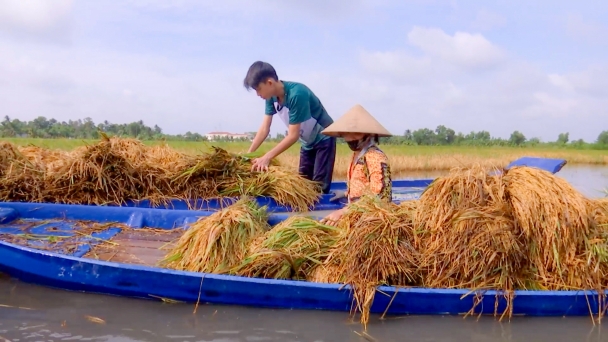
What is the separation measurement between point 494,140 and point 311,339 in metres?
41.1

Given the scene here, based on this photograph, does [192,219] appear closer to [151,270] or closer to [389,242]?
[151,270]

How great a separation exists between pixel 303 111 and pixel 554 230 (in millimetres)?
2583

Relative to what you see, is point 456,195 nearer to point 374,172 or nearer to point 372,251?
point 374,172

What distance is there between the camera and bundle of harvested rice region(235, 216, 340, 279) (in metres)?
3.79

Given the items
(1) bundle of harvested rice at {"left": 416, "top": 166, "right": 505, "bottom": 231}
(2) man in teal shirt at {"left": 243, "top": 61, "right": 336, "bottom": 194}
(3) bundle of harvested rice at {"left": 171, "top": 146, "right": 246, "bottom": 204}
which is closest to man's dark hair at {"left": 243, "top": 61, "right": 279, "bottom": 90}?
(2) man in teal shirt at {"left": 243, "top": 61, "right": 336, "bottom": 194}

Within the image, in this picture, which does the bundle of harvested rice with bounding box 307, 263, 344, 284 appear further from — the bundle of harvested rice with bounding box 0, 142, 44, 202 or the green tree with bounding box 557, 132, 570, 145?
the green tree with bounding box 557, 132, 570, 145

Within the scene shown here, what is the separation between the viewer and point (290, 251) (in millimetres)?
3848

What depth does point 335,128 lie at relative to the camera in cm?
402

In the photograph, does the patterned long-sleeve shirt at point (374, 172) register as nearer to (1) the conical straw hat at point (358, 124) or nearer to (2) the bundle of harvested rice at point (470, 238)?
(1) the conical straw hat at point (358, 124)

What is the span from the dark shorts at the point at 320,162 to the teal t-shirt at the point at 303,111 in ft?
0.28

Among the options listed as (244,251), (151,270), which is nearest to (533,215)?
(244,251)

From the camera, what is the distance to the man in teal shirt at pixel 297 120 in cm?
510

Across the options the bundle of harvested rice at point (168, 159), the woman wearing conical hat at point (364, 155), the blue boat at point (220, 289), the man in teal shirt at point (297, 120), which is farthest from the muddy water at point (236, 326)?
the bundle of harvested rice at point (168, 159)

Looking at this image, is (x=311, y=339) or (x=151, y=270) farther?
(x=151, y=270)
